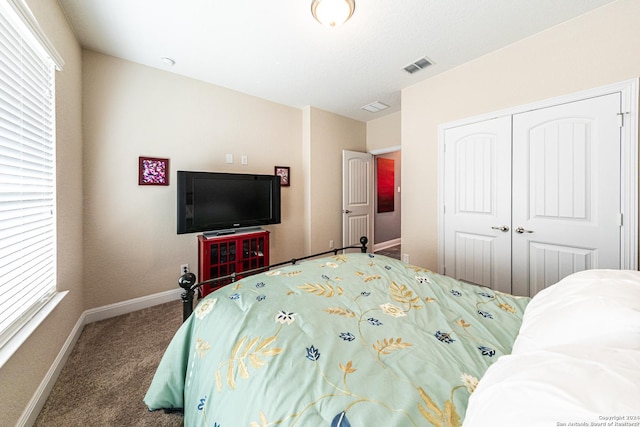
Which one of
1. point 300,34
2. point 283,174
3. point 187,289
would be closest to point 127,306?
point 187,289

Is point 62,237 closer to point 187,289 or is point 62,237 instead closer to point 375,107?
point 187,289

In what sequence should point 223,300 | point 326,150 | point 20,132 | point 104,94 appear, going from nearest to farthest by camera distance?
point 223,300 < point 20,132 < point 104,94 < point 326,150

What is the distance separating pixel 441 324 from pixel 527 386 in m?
0.62

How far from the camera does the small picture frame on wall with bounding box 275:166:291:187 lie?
3.61 metres

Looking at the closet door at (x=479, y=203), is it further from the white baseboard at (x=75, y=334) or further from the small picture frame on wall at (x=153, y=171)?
the white baseboard at (x=75, y=334)

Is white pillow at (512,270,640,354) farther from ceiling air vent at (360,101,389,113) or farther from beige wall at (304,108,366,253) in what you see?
ceiling air vent at (360,101,389,113)

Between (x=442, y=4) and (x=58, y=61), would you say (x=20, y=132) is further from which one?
(x=442, y=4)

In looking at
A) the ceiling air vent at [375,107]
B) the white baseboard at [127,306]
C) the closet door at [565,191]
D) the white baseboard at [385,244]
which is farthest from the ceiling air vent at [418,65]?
the white baseboard at [127,306]

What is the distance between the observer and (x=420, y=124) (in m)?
3.00

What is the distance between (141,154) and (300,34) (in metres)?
2.02

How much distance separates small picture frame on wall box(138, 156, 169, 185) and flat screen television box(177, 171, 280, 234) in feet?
0.97

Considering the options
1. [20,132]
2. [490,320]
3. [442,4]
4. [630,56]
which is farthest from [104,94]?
[630,56]

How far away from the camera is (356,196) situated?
427cm

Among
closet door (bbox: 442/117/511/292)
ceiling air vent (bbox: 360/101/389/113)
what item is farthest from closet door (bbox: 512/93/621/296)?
ceiling air vent (bbox: 360/101/389/113)
